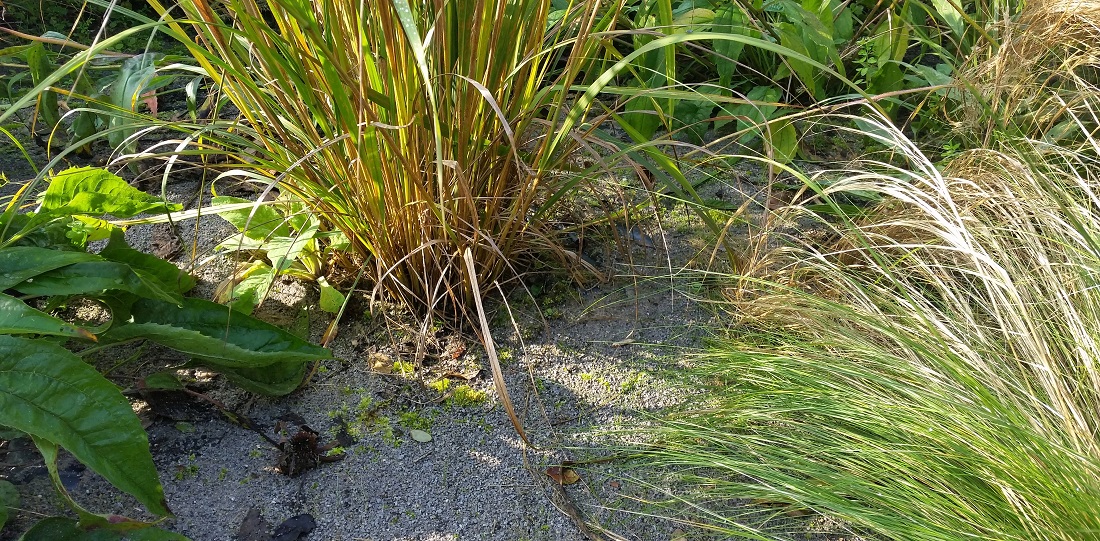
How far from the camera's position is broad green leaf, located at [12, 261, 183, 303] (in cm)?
123

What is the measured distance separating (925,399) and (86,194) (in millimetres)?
1351

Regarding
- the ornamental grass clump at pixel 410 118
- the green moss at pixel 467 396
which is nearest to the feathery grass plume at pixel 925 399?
the green moss at pixel 467 396

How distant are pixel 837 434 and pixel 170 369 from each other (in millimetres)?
1111

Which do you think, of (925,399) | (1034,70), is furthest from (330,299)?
(1034,70)

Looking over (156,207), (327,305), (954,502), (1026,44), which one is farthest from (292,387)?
(1026,44)

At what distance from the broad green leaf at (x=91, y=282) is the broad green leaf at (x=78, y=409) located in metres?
0.15

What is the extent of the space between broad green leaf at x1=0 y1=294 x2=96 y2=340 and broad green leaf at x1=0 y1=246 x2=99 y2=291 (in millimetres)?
110

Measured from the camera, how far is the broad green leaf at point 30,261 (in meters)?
1.21

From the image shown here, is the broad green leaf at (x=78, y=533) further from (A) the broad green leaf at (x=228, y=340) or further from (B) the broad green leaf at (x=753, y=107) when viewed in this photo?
(B) the broad green leaf at (x=753, y=107)

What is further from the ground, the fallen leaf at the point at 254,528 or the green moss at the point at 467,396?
the green moss at the point at 467,396

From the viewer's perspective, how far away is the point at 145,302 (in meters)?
1.38

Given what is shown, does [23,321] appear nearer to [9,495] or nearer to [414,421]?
[9,495]

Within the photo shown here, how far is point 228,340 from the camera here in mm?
1334

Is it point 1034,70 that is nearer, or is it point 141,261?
point 141,261
